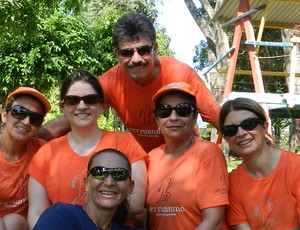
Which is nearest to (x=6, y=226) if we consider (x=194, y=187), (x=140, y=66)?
(x=194, y=187)

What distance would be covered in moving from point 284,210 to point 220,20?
378 inches

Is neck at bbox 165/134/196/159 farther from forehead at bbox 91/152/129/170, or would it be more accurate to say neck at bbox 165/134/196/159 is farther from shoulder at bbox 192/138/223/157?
forehead at bbox 91/152/129/170

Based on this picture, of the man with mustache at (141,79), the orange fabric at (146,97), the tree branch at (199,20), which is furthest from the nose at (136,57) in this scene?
the tree branch at (199,20)

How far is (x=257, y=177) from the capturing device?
3305 mm

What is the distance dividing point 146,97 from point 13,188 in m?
1.19

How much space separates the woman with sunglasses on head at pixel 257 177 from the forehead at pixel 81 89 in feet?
2.98

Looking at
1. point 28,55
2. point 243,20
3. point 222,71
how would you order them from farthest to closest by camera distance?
point 28,55 → point 222,71 → point 243,20

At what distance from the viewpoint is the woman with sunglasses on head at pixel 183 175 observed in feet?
10.3

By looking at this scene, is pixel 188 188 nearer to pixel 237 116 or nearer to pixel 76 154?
pixel 237 116

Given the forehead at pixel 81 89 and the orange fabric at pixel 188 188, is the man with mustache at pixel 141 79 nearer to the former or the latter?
the forehead at pixel 81 89

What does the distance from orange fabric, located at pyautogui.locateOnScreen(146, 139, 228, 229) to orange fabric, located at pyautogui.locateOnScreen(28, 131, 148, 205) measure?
0.83 ft

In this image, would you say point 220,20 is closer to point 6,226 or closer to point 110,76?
point 110,76

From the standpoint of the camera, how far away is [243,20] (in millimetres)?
10742

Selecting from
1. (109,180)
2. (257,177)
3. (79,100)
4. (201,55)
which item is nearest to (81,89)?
(79,100)
